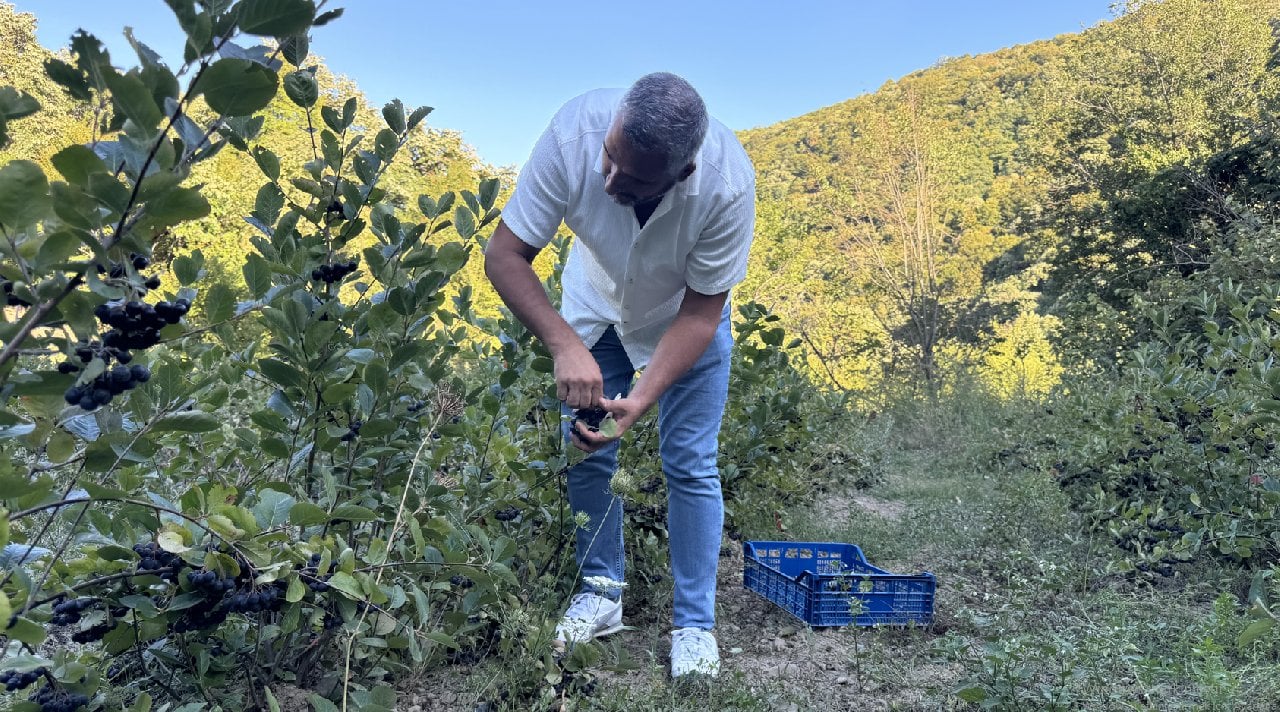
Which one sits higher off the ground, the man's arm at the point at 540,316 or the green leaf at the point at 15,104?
the man's arm at the point at 540,316

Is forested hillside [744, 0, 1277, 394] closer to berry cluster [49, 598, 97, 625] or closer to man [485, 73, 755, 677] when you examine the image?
man [485, 73, 755, 677]

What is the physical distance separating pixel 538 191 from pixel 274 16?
136 centimetres

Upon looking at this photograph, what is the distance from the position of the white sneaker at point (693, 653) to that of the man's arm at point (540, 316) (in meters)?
0.75

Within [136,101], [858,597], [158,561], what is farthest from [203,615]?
[858,597]

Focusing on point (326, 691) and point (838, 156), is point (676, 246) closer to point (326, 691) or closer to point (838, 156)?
point (326, 691)

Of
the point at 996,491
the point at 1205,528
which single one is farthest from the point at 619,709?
the point at 996,491

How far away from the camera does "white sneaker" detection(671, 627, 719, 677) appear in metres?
2.23

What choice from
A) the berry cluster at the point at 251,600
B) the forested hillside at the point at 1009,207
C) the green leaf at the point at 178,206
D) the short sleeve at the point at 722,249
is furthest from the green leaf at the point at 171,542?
the forested hillside at the point at 1009,207

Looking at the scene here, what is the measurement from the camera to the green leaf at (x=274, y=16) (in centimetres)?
85

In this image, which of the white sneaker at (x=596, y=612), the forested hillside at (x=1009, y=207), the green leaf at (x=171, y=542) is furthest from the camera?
the forested hillside at (x=1009, y=207)

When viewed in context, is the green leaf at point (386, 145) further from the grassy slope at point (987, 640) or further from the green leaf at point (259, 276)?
the grassy slope at point (987, 640)

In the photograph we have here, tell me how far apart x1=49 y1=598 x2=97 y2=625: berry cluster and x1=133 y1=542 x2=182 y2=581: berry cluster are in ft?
0.30

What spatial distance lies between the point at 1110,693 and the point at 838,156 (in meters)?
18.4

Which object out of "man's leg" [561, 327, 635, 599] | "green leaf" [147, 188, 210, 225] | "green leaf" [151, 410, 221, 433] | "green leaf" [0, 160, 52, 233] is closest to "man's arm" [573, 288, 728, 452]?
"man's leg" [561, 327, 635, 599]
